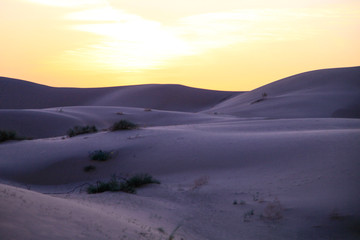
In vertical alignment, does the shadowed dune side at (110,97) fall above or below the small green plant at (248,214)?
above

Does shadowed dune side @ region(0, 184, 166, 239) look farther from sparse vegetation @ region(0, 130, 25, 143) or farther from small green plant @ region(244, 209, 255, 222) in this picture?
sparse vegetation @ region(0, 130, 25, 143)

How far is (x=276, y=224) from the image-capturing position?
6.52 meters

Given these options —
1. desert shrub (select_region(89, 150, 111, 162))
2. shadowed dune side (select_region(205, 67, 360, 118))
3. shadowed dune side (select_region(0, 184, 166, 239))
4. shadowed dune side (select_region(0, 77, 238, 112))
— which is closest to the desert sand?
shadowed dune side (select_region(0, 184, 166, 239))

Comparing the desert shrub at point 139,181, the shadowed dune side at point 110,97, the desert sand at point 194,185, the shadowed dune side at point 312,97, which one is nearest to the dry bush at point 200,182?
the desert sand at point 194,185

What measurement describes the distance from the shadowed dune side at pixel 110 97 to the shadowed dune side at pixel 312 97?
77.2ft

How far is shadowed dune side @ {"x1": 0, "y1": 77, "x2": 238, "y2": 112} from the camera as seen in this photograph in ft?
211

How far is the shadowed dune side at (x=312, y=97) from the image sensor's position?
28.4 metres

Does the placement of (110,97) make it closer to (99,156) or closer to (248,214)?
(99,156)

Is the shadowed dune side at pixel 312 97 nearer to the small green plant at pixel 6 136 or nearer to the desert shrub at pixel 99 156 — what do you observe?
the small green plant at pixel 6 136

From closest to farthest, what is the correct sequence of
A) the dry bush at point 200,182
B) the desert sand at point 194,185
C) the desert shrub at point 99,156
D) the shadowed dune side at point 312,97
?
the desert sand at point 194,185 → the dry bush at point 200,182 → the desert shrub at point 99,156 → the shadowed dune side at point 312,97

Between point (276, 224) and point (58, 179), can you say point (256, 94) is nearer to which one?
point (58, 179)

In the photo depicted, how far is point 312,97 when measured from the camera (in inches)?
1259

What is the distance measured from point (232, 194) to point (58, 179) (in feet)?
19.3

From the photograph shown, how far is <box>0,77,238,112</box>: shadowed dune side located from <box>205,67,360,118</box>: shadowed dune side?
927 inches
